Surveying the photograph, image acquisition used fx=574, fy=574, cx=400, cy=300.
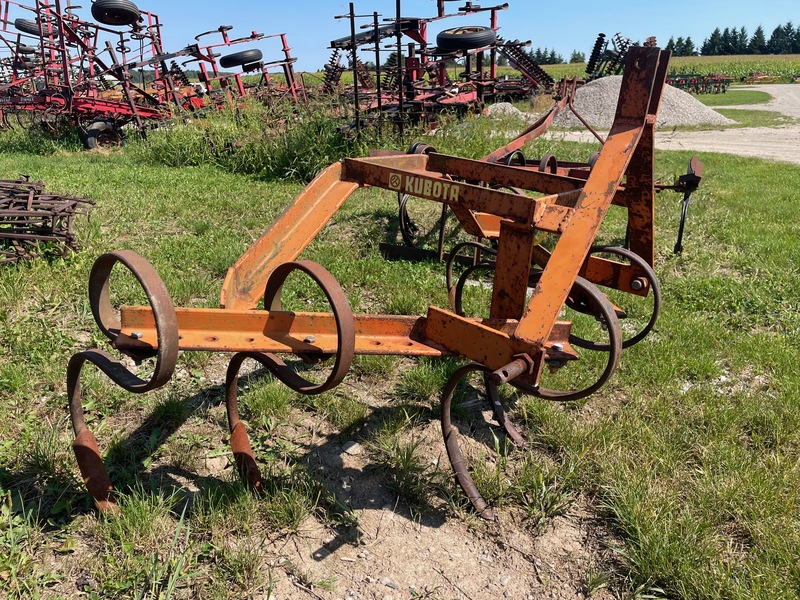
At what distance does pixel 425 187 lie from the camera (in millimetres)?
2506

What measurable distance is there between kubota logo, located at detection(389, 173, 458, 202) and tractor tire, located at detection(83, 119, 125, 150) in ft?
35.6

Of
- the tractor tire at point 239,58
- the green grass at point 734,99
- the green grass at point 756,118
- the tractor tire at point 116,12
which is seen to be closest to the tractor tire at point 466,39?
the tractor tire at point 239,58

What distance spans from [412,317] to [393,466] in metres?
0.73

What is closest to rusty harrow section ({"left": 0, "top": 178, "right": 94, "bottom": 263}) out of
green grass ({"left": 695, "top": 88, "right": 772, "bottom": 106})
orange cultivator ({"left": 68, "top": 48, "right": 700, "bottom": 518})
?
orange cultivator ({"left": 68, "top": 48, "right": 700, "bottom": 518})

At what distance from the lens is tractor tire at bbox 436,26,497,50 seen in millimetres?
11422

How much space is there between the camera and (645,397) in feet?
9.71

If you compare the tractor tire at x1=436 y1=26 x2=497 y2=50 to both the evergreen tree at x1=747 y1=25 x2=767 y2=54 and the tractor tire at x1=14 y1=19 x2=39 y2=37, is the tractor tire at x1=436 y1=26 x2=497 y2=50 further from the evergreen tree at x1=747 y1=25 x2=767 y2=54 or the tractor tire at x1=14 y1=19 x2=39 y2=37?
the evergreen tree at x1=747 y1=25 x2=767 y2=54

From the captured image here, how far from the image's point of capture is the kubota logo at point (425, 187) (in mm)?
2434

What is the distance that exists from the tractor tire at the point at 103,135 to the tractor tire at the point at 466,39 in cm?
686

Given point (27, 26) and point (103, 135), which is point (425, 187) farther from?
point (27, 26)

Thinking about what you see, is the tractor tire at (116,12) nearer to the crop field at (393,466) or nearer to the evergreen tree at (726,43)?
the crop field at (393,466)

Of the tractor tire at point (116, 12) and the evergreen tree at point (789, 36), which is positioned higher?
the evergreen tree at point (789, 36)

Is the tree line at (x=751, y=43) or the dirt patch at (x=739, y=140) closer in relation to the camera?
the dirt patch at (x=739, y=140)

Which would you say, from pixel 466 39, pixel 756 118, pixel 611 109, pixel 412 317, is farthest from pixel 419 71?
pixel 412 317
